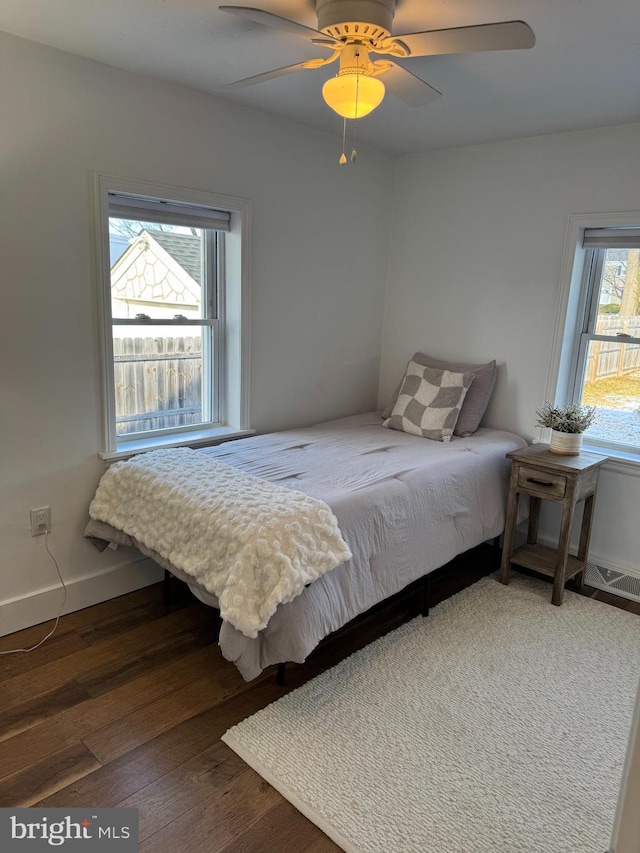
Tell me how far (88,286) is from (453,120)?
6.60 ft

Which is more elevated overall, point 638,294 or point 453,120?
point 453,120

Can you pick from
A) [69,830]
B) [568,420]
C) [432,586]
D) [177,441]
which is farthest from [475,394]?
[69,830]

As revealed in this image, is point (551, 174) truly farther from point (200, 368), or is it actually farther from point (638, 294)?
point (200, 368)

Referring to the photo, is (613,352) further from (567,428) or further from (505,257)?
(505,257)

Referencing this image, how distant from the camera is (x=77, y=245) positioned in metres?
2.44

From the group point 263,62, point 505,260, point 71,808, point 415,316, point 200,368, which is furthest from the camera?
point 415,316

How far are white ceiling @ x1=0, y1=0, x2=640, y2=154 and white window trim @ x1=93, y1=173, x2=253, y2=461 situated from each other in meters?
0.48

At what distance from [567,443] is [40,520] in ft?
8.50

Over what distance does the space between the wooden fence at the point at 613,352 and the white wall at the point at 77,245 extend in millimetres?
1740

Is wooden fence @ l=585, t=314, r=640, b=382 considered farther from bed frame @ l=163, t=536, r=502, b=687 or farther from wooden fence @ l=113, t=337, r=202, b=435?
wooden fence @ l=113, t=337, r=202, b=435

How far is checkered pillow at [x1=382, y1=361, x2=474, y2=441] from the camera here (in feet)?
10.9

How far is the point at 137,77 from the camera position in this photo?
2502 millimetres

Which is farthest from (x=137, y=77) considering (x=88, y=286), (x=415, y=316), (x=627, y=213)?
(x=627, y=213)

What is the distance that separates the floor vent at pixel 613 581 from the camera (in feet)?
10.0
